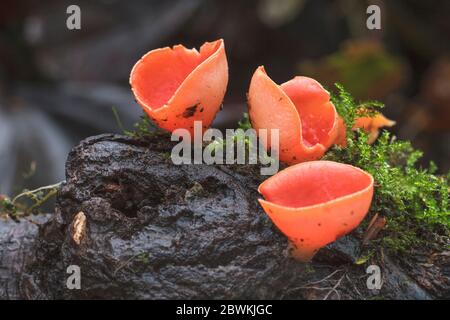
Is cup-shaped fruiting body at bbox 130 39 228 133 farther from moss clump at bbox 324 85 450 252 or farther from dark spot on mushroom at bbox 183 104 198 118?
moss clump at bbox 324 85 450 252

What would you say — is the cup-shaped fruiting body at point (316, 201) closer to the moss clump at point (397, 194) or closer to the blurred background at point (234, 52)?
the moss clump at point (397, 194)

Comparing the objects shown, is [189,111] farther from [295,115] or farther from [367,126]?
[367,126]

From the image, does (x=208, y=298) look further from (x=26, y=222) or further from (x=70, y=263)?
(x=26, y=222)

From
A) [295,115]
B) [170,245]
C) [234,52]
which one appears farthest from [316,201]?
[234,52]

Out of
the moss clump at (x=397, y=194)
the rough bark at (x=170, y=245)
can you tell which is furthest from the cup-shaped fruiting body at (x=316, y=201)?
the moss clump at (x=397, y=194)
